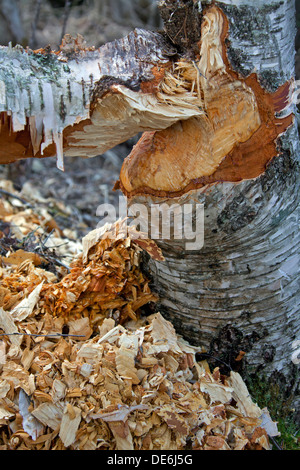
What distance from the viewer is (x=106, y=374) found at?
1647 mm

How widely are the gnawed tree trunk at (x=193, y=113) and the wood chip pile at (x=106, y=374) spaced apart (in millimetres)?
351

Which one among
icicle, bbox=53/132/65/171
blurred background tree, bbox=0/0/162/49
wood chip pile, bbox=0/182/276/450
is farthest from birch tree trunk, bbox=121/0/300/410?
blurred background tree, bbox=0/0/162/49

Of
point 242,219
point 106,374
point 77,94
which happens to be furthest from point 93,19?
point 106,374

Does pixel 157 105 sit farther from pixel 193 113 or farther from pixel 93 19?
pixel 93 19

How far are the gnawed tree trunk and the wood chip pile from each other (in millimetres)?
351

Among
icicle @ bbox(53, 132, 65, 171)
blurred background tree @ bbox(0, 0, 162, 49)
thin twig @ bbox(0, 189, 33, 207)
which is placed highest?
blurred background tree @ bbox(0, 0, 162, 49)

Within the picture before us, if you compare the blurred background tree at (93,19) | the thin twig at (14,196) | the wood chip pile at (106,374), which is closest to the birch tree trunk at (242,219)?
the wood chip pile at (106,374)

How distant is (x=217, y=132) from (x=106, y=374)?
0.95m

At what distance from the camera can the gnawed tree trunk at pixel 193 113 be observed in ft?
4.71

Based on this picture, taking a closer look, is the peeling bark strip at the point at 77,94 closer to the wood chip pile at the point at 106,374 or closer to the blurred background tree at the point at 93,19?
the wood chip pile at the point at 106,374

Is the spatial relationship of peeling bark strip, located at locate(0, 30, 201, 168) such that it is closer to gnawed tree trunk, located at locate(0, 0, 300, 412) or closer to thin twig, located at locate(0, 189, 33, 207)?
gnawed tree trunk, located at locate(0, 0, 300, 412)

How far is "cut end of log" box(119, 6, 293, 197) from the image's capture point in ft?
4.77

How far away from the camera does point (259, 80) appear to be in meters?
1.48

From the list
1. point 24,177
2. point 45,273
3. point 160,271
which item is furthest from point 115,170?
point 160,271
